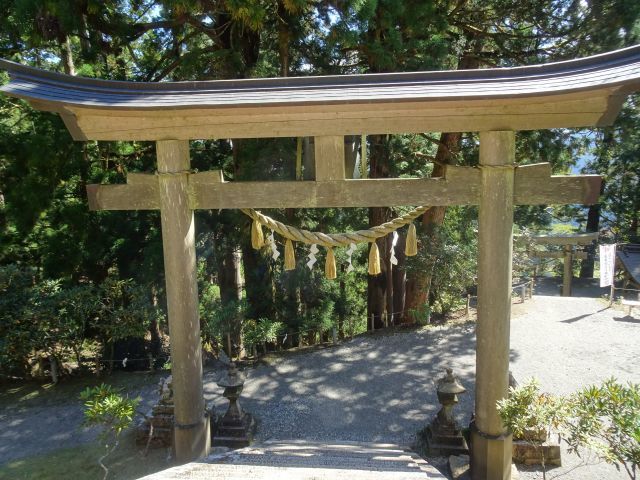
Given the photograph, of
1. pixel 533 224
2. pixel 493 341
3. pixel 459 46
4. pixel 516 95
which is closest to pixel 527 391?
pixel 493 341

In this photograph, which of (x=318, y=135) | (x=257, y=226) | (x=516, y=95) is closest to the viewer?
(x=516, y=95)

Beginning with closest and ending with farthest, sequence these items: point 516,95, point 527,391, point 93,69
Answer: point 516,95
point 527,391
point 93,69

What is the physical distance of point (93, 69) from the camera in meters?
7.68

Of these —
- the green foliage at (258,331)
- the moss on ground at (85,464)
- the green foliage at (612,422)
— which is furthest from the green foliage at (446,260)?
the moss on ground at (85,464)

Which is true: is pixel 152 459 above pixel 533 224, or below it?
below

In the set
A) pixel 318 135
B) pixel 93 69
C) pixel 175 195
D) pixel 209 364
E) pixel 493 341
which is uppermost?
pixel 93 69

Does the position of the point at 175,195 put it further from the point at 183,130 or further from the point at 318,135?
the point at 318,135

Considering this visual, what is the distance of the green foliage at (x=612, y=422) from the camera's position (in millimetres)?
2895

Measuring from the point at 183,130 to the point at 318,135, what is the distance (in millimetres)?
1245

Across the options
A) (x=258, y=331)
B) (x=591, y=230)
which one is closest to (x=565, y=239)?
(x=591, y=230)

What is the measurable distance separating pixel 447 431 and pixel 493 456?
2.80ft

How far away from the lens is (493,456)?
4.04 metres

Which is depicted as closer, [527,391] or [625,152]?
[527,391]

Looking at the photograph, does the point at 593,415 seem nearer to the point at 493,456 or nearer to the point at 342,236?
the point at 493,456
